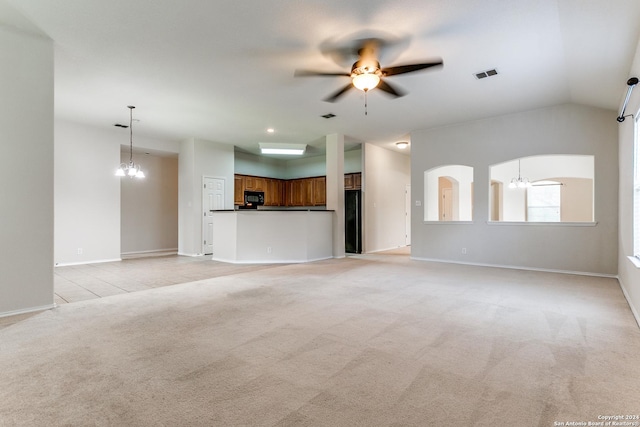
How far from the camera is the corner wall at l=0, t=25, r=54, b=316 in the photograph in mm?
3258

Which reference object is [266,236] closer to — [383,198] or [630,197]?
[383,198]

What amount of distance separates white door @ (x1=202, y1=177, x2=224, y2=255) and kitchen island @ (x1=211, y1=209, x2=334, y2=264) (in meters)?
1.08

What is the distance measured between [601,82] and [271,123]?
538cm

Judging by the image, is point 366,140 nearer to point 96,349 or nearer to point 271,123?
point 271,123

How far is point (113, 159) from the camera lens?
720 cm

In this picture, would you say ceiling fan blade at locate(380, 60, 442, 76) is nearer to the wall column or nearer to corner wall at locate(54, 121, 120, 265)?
the wall column

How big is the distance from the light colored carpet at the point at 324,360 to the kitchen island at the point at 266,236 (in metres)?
2.77

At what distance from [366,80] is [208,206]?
606 centimetres

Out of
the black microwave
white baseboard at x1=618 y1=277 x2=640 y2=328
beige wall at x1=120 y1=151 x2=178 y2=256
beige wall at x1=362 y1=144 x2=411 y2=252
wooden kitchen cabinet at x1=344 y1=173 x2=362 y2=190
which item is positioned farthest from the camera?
wooden kitchen cabinet at x1=344 y1=173 x2=362 y2=190

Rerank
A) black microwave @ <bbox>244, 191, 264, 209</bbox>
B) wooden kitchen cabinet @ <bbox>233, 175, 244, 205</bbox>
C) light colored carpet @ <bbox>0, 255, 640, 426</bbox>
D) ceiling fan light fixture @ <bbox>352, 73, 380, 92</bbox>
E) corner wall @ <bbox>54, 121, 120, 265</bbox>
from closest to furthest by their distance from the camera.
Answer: light colored carpet @ <bbox>0, 255, 640, 426</bbox> → ceiling fan light fixture @ <bbox>352, 73, 380, 92</bbox> → corner wall @ <bbox>54, 121, 120, 265</bbox> → black microwave @ <bbox>244, 191, 264, 209</bbox> → wooden kitchen cabinet @ <bbox>233, 175, 244, 205</bbox>

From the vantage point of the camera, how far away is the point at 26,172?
3375mm

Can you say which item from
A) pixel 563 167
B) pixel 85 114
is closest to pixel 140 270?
pixel 85 114

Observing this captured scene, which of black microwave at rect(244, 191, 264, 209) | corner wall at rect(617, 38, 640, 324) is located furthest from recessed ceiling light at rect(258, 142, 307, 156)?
corner wall at rect(617, 38, 640, 324)

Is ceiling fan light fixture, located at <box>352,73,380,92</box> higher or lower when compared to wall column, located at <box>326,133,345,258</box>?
higher
